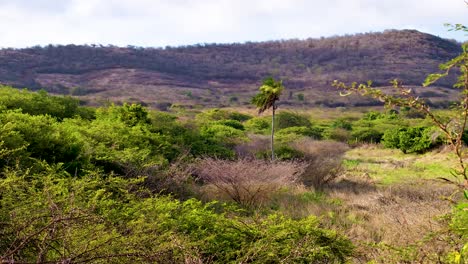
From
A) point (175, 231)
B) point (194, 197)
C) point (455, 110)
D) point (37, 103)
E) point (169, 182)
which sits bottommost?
point (194, 197)

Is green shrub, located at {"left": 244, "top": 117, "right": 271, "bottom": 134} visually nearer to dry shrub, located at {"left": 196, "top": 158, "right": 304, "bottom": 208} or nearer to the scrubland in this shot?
the scrubland

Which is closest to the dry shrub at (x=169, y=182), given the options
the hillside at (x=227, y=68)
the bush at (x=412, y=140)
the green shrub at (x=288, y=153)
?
the green shrub at (x=288, y=153)

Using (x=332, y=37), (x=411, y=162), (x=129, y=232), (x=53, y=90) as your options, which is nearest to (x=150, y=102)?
(x=53, y=90)

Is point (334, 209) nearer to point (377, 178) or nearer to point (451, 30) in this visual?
point (377, 178)

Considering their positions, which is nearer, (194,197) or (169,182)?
(169,182)

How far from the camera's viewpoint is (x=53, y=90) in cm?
10231

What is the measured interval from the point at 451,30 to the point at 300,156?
21543mm

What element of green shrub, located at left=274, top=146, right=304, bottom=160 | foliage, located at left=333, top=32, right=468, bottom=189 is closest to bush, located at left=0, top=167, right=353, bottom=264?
foliage, located at left=333, top=32, right=468, bottom=189

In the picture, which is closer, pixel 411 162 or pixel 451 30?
pixel 451 30

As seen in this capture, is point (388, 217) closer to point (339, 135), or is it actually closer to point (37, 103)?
point (37, 103)

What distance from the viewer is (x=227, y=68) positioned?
154000 millimetres

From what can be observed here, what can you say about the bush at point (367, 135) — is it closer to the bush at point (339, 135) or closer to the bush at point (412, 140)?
the bush at point (339, 135)

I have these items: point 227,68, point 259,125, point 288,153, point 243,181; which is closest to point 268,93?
point 288,153

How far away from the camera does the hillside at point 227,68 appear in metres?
109
